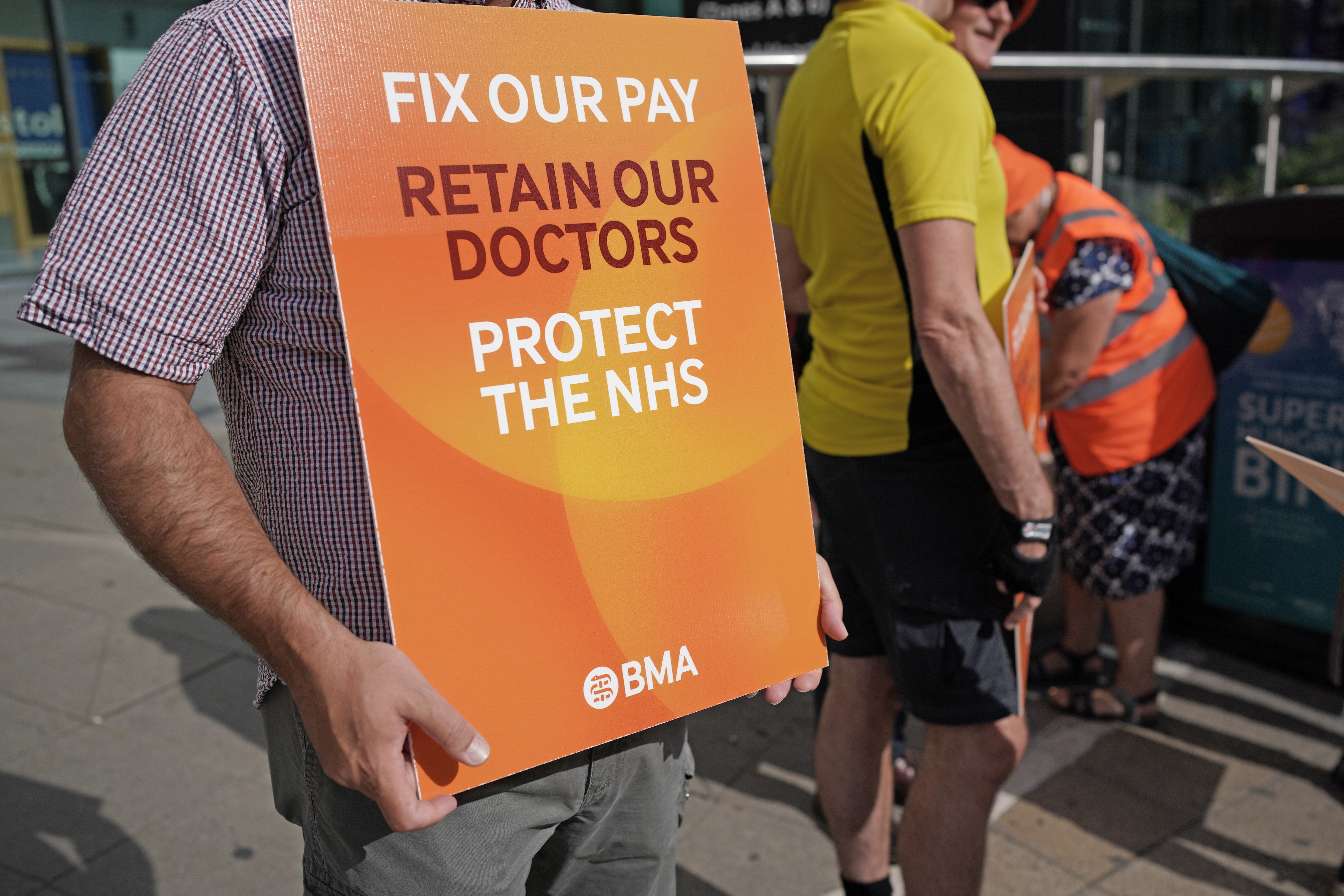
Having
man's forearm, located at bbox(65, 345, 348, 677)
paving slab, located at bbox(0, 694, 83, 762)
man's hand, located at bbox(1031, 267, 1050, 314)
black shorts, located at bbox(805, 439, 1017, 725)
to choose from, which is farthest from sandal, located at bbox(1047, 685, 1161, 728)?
paving slab, located at bbox(0, 694, 83, 762)

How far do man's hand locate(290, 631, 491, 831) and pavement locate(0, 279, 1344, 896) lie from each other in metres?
1.75

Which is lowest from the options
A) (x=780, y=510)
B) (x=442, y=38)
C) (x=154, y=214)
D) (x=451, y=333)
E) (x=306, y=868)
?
(x=306, y=868)

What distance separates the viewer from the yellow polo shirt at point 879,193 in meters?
1.92

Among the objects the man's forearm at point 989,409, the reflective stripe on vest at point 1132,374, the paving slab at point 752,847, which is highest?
the man's forearm at point 989,409

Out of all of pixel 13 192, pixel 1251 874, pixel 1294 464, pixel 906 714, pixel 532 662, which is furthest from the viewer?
pixel 13 192

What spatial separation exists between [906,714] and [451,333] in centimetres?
265

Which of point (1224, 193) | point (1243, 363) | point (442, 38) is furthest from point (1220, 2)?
point (442, 38)

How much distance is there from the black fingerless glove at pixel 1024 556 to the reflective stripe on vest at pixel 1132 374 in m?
1.49

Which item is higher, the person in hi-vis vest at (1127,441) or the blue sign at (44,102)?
the blue sign at (44,102)

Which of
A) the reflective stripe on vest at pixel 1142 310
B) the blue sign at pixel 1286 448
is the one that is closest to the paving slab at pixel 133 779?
the reflective stripe on vest at pixel 1142 310

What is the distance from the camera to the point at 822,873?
2750 mm

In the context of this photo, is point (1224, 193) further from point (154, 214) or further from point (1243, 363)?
point (154, 214)

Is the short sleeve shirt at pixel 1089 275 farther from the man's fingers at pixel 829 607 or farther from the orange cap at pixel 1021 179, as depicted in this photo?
the man's fingers at pixel 829 607

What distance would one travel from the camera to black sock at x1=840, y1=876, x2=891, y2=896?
2.36 m
